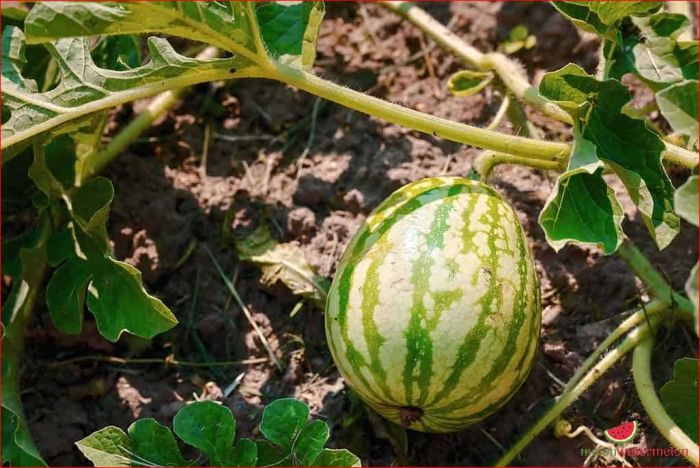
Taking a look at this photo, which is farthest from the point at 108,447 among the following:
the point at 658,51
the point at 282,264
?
the point at 658,51

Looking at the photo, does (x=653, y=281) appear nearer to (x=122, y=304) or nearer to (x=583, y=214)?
(x=583, y=214)

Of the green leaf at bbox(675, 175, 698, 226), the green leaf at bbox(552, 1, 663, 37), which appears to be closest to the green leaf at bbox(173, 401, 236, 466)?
the green leaf at bbox(675, 175, 698, 226)

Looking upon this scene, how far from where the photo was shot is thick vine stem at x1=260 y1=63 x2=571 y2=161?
7.97ft

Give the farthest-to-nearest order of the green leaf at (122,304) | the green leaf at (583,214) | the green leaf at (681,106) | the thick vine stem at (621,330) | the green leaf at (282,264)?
the green leaf at (282,264) → the thick vine stem at (621,330) → the green leaf at (122,304) → the green leaf at (583,214) → the green leaf at (681,106)

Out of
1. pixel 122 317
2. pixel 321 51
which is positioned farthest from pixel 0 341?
pixel 321 51

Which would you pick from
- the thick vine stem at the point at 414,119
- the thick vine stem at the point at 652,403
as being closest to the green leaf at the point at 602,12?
the thick vine stem at the point at 414,119

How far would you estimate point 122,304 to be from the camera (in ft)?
8.30

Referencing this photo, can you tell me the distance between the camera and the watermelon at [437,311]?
2.31 metres

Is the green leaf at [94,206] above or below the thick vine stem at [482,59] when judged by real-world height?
below

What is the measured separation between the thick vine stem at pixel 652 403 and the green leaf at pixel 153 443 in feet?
4.22

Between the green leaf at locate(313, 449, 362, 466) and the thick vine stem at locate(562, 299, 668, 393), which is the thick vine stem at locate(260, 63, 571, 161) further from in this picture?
the green leaf at locate(313, 449, 362, 466)

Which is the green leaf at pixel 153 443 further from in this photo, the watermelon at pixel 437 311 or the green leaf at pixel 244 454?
the watermelon at pixel 437 311

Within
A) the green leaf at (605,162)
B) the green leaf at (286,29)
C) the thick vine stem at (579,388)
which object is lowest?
the thick vine stem at (579,388)

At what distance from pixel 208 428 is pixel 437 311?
2.22 ft
